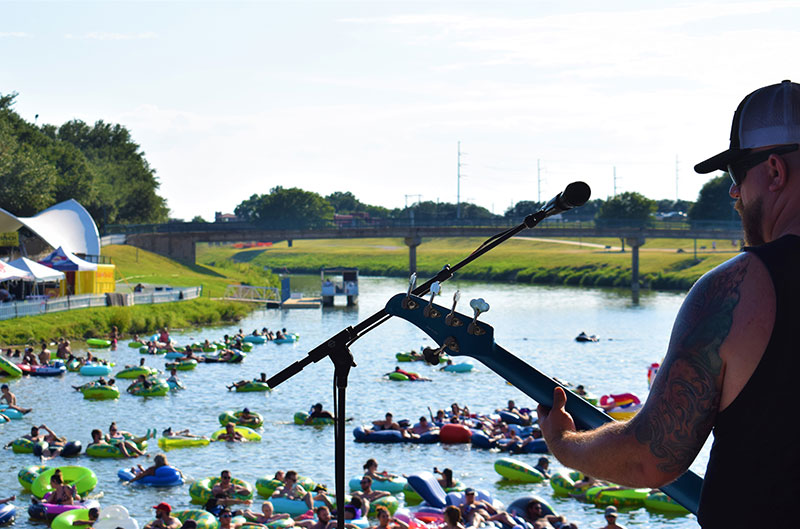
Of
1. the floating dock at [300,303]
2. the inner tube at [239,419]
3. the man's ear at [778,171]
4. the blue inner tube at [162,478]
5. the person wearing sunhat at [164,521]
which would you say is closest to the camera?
the man's ear at [778,171]

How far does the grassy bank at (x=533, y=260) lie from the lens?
4240 inches

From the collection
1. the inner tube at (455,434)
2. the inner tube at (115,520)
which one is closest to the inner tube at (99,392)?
the inner tube at (455,434)

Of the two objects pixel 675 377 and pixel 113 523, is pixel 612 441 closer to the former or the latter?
pixel 675 377

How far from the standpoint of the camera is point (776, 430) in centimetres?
270

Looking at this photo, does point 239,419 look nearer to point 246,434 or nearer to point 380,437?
point 246,434

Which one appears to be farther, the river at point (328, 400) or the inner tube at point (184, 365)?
the inner tube at point (184, 365)

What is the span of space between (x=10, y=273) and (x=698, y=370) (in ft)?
159

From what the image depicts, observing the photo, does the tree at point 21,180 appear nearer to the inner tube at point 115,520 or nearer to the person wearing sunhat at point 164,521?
the inner tube at point 115,520

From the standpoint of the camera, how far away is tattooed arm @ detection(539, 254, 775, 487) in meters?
2.65

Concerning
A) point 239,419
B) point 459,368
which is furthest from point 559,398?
point 459,368

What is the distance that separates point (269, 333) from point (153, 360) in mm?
10103

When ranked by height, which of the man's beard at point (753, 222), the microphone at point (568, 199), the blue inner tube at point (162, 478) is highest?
the microphone at point (568, 199)


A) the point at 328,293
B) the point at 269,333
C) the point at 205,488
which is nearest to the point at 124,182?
the point at 328,293

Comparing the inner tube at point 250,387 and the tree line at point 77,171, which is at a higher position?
the tree line at point 77,171
